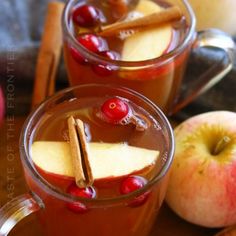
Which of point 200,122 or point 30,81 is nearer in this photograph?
point 200,122

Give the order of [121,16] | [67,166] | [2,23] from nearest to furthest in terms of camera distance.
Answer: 1. [67,166]
2. [121,16]
3. [2,23]

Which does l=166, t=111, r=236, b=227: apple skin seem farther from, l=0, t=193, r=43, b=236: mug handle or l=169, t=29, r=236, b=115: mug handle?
l=0, t=193, r=43, b=236: mug handle

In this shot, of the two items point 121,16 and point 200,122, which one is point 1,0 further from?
point 200,122

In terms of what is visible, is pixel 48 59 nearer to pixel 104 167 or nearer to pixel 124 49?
pixel 124 49

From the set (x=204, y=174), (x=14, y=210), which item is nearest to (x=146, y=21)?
(x=204, y=174)

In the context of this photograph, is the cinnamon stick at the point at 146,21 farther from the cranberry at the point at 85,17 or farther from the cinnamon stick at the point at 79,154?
the cinnamon stick at the point at 79,154

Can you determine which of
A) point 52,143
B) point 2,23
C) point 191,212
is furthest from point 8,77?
point 191,212

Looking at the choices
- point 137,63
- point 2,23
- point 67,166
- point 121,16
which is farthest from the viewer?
point 2,23
